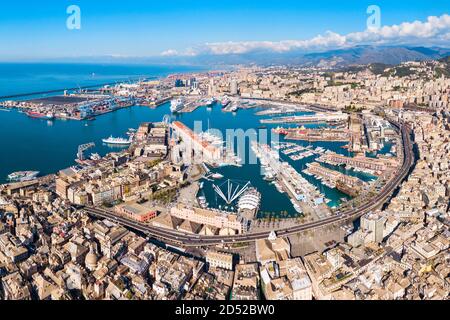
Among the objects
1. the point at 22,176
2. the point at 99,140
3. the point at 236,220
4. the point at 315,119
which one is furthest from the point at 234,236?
the point at 315,119

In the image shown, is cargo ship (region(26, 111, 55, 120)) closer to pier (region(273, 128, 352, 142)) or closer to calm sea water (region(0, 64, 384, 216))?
calm sea water (region(0, 64, 384, 216))

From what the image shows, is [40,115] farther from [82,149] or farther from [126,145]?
[82,149]

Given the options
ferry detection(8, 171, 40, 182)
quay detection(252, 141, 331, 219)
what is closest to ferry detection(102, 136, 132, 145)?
ferry detection(8, 171, 40, 182)

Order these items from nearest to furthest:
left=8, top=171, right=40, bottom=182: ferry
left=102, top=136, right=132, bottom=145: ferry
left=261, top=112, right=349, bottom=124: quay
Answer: left=8, top=171, right=40, bottom=182: ferry
left=102, top=136, right=132, bottom=145: ferry
left=261, top=112, right=349, bottom=124: quay

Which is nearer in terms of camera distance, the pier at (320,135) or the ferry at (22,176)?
the ferry at (22,176)

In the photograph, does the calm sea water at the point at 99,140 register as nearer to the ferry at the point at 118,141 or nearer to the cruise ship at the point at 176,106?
the ferry at the point at 118,141

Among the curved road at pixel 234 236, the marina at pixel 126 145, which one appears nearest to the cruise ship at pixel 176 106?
the marina at pixel 126 145
